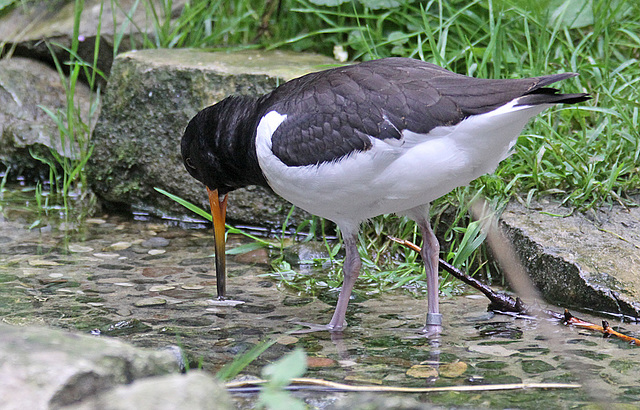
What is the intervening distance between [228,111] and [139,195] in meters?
1.77

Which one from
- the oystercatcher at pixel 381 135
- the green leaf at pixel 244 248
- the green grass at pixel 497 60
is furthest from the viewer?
the green leaf at pixel 244 248

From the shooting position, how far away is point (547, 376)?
111 inches

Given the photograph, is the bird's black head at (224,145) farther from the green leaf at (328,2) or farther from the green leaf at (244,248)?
the green leaf at (328,2)

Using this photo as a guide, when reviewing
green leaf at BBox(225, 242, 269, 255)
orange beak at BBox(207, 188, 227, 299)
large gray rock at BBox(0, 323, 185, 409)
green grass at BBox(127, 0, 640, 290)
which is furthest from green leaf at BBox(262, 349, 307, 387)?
green leaf at BBox(225, 242, 269, 255)

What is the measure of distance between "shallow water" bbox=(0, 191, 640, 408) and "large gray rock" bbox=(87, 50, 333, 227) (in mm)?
341

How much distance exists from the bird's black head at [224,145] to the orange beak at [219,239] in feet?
0.20

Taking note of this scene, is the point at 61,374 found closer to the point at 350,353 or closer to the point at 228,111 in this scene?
the point at 350,353

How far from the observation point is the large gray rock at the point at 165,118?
16.8ft

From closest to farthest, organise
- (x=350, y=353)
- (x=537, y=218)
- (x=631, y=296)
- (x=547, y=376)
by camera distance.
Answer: (x=547, y=376) < (x=350, y=353) < (x=631, y=296) < (x=537, y=218)

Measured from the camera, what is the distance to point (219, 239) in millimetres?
4152

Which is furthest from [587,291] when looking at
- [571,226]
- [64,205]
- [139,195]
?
[64,205]

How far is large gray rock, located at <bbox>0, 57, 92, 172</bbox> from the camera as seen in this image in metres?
5.91

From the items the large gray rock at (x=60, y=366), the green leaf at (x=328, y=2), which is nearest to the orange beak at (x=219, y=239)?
the large gray rock at (x=60, y=366)

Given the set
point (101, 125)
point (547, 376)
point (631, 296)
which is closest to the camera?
point (547, 376)
